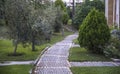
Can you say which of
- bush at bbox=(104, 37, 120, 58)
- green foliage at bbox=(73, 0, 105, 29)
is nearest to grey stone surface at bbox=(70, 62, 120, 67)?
bush at bbox=(104, 37, 120, 58)

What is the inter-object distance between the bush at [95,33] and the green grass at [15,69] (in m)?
5.95

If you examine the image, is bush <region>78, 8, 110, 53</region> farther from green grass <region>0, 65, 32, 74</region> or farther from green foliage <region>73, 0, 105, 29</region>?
green foliage <region>73, 0, 105, 29</region>

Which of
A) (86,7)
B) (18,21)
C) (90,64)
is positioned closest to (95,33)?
(90,64)

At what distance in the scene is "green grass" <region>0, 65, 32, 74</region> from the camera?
14.4 m

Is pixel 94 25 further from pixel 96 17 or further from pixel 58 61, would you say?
pixel 58 61

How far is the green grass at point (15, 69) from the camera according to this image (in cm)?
1442

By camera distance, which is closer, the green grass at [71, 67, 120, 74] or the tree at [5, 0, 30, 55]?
the green grass at [71, 67, 120, 74]

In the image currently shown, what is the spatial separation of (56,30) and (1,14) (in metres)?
32.5

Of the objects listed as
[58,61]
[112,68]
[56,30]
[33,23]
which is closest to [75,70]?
[112,68]

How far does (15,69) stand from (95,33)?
743 centimetres

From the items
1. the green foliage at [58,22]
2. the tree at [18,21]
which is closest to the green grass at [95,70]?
the tree at [18,21]

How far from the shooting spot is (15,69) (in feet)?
50.3

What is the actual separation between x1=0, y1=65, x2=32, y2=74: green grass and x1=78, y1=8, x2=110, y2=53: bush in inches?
234

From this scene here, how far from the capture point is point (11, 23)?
19.6 meters
